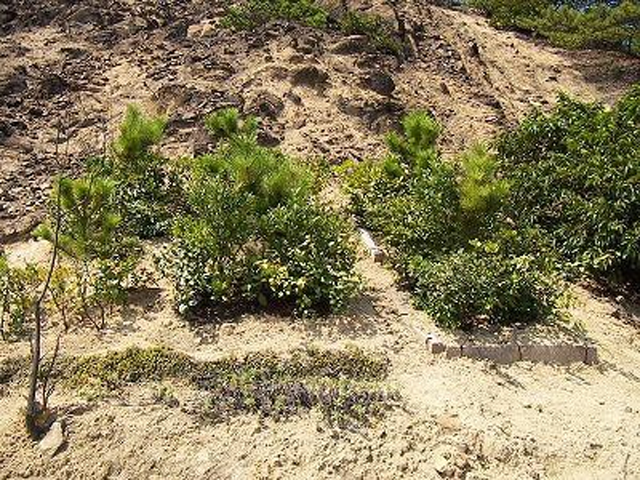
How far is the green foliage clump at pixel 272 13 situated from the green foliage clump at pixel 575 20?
4.60 meters

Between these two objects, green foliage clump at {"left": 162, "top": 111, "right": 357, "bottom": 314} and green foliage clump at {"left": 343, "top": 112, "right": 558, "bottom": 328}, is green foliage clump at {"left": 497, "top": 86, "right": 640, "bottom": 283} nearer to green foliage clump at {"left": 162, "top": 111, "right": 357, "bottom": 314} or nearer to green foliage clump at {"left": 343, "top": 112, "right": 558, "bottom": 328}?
green foliage clump at {"left": 343, "top": 112, "right": 558, "bottom": 328}

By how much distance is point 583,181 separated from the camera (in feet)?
21.8

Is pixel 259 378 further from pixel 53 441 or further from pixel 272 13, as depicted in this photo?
pixel 272 13

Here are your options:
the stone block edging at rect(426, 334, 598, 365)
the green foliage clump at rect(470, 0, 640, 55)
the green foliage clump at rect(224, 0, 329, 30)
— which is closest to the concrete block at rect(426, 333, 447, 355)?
the stone block edging at rect(426, 334, 598, 365)

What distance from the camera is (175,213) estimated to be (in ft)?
21.6

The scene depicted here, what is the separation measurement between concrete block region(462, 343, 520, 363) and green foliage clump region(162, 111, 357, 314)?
1019 mm

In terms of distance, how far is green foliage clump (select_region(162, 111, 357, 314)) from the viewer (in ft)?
16.6

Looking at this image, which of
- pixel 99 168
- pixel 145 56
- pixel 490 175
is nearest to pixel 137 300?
pixel 99 168

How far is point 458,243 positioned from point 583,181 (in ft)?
6.10

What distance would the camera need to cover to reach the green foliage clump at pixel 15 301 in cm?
487

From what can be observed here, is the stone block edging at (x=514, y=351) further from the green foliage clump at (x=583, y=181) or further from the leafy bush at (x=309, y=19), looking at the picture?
the leafy bush at (x=309, y=19)

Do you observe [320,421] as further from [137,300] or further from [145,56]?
[145,56]

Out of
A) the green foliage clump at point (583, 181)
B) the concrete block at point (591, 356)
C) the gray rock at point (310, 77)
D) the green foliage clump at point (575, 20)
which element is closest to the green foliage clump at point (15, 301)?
the concrete block at point (591, 356)

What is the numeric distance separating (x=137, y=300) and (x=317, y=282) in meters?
1.50
